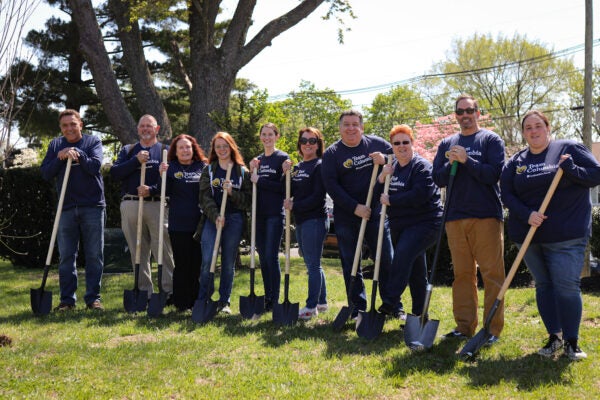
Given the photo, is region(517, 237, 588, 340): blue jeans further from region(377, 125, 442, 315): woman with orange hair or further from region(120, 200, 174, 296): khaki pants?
region(120, 200, 174, 296): khaki pants

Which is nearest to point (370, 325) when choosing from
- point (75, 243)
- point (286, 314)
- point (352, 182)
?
point (286, 314)

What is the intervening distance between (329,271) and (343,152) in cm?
577

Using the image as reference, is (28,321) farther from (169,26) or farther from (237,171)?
(169,26)

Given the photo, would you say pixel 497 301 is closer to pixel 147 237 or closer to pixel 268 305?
pixel 268 305

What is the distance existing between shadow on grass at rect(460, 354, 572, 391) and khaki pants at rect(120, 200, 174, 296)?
3.81 meters

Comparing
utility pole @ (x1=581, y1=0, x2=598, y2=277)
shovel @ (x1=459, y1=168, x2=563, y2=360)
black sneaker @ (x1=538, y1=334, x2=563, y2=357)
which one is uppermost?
utility pole @ (x1=581, y1=0, x2=598, y2=277)

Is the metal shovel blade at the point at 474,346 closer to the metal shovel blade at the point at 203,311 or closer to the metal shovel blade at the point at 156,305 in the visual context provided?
the metal shovel blade at the point at 203,311

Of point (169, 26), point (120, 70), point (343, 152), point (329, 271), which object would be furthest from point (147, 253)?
point (120, 70)

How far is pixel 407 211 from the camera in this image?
5656mm

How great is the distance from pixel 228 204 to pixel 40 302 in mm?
2331

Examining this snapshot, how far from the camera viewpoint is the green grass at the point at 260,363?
3.98 metres

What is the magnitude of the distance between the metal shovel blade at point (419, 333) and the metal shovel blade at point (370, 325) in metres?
0.44

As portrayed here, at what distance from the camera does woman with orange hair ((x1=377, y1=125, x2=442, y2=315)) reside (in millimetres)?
5543

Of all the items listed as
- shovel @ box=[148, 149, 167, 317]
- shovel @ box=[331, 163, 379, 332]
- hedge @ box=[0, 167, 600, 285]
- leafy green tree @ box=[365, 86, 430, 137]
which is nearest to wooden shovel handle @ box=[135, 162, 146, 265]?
shovel @ box=[148, 149, 167, 317]
